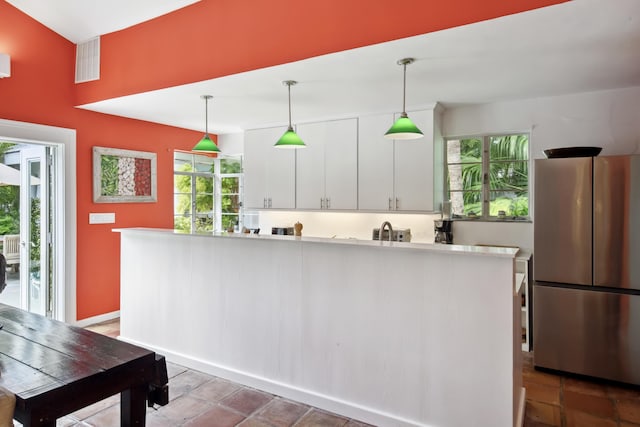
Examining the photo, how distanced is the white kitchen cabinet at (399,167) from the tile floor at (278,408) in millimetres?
2073

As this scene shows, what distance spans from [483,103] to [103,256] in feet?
15.7

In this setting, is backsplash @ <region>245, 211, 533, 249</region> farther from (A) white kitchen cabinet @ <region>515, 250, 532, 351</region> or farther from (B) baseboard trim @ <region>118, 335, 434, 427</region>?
(B) baseboard trim @ <region>118, 335, 434, 427</region>

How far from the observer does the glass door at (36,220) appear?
4.31 meters

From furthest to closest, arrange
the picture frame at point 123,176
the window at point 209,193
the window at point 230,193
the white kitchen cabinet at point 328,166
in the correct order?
the window at point 230,193, the window at point 209,193, the white kitchen cabinet at point 328,166, the picture frame at point 123,176

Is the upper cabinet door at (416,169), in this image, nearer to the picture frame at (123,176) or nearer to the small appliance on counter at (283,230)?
the small appliance on counter at (283,230)

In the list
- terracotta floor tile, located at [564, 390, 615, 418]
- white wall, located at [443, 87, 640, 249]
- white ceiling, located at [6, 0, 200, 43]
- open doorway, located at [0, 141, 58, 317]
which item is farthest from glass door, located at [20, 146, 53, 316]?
terracotta floor tile, located at [564, 390, 615, 418]

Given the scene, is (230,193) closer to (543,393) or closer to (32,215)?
(32,215)

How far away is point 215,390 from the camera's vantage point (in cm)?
300

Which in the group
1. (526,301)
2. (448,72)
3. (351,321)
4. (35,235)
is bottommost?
(526,301)

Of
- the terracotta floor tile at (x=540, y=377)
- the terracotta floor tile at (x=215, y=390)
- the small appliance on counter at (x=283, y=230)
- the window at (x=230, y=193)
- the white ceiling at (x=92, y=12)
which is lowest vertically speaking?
the terracotta floor tile at (x=540, y=377)

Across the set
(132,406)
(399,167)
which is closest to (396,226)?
(399,167)

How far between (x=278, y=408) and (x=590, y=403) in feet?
7.45

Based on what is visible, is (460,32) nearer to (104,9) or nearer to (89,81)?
(104,9)

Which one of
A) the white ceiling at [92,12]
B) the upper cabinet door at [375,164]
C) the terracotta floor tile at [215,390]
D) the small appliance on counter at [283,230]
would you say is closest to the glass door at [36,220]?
the white ceiling at [92,12]
